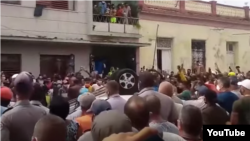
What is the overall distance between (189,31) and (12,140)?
20558 mm

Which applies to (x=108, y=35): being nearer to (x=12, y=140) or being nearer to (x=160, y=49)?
(x=160, y=49)

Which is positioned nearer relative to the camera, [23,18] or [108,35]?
[23,18]

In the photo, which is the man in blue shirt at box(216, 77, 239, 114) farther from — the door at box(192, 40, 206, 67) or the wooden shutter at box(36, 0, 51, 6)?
the door at box(192, 40, 206, 67)

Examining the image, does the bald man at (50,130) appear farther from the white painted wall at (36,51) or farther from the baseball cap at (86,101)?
the white painted wall at (36,51)

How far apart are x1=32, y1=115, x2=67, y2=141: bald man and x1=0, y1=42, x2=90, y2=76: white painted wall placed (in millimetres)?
14123

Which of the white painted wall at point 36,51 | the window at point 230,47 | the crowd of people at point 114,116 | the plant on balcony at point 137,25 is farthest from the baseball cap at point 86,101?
the window at point 230,47

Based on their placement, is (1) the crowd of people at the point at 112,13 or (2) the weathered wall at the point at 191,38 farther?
(2) the weathered wall at the point at 191,38

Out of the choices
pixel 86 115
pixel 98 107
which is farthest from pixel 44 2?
pixel 98 107

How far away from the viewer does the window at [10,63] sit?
17.0 meters

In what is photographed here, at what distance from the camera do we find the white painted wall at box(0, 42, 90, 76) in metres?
17.2

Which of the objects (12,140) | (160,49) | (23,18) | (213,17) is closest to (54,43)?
(23,18)

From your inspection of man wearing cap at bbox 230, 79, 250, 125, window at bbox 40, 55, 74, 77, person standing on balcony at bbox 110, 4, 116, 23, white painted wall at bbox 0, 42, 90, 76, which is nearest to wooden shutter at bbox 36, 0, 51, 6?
white painted wall at bbox 0, 42, 90, 76

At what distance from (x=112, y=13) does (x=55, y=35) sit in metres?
3.34

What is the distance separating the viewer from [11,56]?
683 inches
